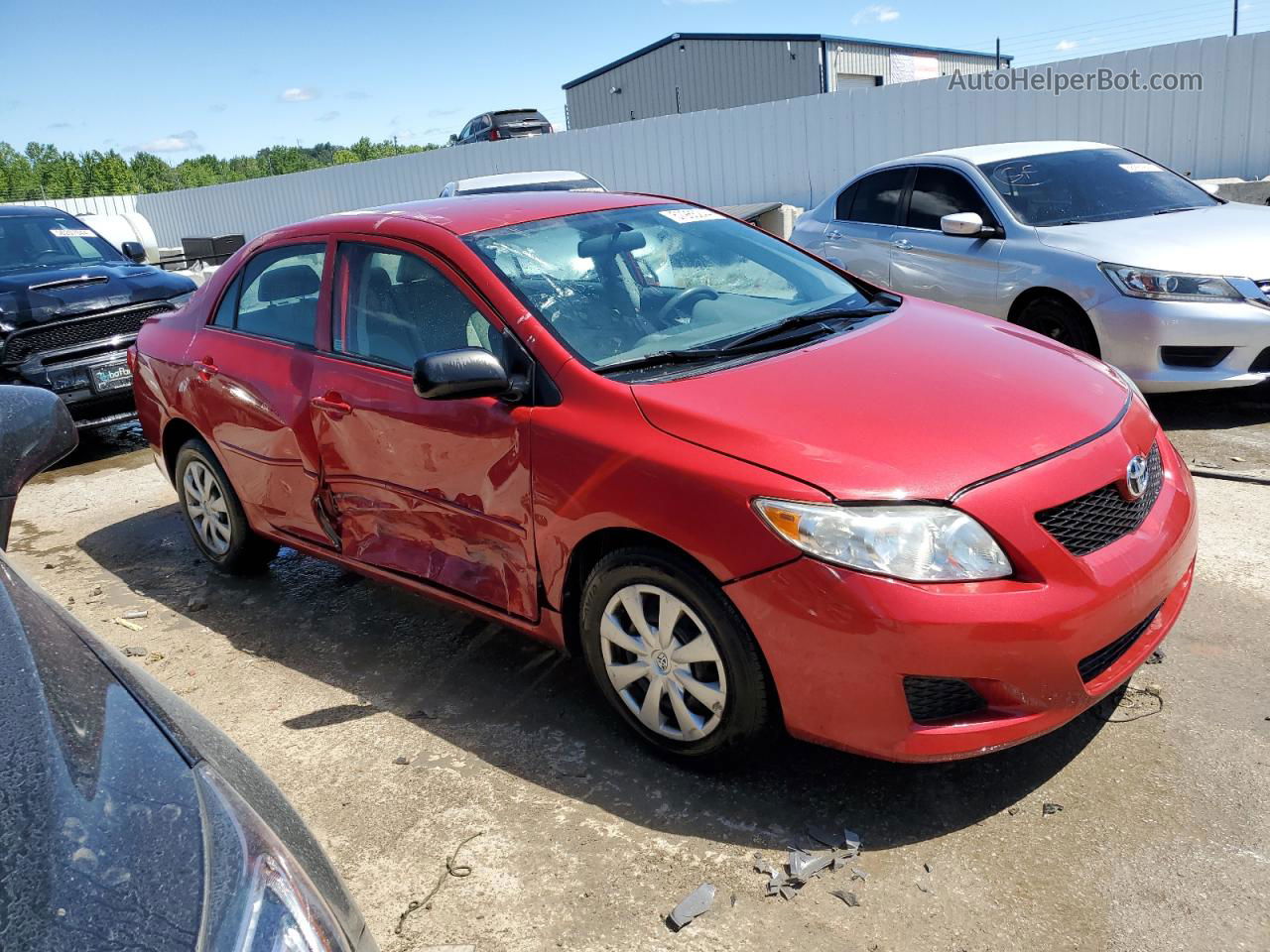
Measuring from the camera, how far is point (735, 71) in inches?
1356

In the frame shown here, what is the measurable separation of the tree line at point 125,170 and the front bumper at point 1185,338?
37.7 metres

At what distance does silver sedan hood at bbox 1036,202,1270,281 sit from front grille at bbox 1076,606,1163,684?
12.0ft

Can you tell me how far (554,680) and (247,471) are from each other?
1787 millimetres

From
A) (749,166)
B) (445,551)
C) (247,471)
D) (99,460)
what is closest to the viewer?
(445,551)

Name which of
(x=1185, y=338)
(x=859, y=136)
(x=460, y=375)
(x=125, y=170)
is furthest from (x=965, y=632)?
(x=125, y=170)

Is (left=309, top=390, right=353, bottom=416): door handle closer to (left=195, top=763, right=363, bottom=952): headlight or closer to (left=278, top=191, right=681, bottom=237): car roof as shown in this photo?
(left=278, top=191, right=681, bottom=237): car roof

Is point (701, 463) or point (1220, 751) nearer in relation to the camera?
point (701, 463)

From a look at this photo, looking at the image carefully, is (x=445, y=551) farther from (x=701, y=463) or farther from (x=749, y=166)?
(x=749, y=166)

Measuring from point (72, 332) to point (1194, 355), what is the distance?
770 cm

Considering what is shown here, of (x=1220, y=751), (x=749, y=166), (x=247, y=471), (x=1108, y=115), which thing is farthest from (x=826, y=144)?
(x=1220, y=751)

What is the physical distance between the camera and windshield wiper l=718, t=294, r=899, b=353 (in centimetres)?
343

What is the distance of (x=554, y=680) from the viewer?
3787 mm

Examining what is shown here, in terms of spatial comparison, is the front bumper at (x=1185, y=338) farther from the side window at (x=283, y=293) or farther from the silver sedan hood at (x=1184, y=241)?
the side window at (x=283, y=293)

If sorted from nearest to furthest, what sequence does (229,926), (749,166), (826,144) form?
(229,926) → (826,144) → (749,166)
